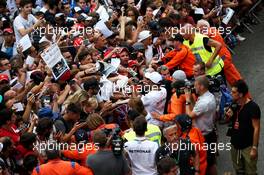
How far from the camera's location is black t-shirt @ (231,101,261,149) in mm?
8562

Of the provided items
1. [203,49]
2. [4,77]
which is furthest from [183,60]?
[4,77]

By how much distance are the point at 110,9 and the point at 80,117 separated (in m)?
5.53

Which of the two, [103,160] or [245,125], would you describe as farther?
[245,125]

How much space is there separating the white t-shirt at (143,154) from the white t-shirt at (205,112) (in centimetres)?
140

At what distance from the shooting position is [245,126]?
8664 millimetres

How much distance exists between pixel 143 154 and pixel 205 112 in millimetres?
1648

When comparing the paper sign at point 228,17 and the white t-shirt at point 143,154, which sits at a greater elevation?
the white t-shirt at point 143,154

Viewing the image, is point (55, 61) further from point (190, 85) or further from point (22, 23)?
point (22, 23)

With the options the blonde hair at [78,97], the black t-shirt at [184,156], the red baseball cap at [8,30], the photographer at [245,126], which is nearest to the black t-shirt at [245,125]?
the photographer at [245,126]

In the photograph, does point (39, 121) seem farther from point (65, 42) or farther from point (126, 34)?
point (126, 34)

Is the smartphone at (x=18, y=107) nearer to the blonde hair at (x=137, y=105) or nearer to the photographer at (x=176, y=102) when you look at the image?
the blonde hair at (x=137, y=105)

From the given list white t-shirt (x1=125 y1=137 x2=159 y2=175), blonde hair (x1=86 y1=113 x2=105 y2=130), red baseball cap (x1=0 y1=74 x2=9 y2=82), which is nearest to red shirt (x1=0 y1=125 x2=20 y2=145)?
blonde hair (x1=86 y1=113 x2=105 y2=130)

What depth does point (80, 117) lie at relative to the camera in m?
8.70

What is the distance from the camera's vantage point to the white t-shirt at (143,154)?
25.7ft
